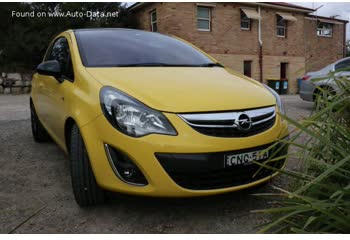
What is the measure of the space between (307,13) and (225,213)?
20993 mm

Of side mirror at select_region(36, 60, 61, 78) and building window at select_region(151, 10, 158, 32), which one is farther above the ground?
building window at select_region(151, 10, 158, 32)

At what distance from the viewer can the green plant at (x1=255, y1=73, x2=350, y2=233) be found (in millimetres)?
1591

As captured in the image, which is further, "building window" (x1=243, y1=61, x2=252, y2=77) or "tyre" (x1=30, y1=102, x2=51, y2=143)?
"building window" (x1=243, y1=61, x2=252, y2=77)

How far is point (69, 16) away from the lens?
16.5 meters

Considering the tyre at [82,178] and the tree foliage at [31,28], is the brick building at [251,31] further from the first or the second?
the tyre at [82,178]

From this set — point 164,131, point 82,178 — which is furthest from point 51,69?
point 164,131

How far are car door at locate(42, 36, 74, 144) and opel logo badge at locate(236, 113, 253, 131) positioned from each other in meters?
1.28

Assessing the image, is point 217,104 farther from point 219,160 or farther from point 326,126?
point 326,126

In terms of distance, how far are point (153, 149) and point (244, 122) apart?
0.58 meters

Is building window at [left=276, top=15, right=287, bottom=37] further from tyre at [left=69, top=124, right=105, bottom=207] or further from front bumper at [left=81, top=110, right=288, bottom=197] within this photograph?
tyre at [left=69, top=124, right=105, bottom=207]

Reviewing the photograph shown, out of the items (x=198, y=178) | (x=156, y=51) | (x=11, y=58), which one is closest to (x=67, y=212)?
(x=198, y=178)

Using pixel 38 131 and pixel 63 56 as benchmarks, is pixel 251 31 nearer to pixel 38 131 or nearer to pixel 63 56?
pixel 38 131

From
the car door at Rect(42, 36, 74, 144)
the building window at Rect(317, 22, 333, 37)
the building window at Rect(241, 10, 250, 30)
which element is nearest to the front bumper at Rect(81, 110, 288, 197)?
the car door at Rect(42, 36, 74, 144)

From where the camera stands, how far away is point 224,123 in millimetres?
2055
